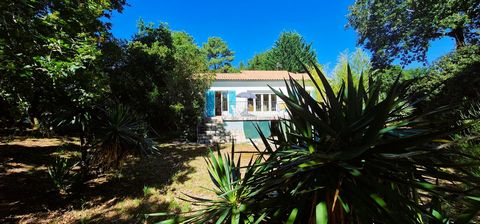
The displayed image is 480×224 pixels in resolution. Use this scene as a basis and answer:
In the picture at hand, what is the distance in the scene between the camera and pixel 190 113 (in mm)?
17078

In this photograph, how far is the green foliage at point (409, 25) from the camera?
13227 mm

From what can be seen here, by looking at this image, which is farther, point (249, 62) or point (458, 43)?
point (249, 62)

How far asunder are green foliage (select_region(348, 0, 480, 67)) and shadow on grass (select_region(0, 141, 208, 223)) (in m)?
16.2

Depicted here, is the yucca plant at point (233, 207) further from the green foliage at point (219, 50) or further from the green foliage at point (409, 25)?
the green foliage at point (219, 50)

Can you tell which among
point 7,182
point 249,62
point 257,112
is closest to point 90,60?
point 7,182

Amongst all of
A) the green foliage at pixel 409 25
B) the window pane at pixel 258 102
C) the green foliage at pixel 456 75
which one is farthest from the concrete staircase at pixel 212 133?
the green foliage at pixel 409 25

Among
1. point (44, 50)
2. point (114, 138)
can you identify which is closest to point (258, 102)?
point (114, 138)

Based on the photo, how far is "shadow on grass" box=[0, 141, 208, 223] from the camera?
543 centimetres

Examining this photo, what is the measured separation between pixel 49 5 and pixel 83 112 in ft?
9.45

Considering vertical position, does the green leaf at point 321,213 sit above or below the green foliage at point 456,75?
below

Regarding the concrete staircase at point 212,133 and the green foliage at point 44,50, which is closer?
the green foliage at point 44,50

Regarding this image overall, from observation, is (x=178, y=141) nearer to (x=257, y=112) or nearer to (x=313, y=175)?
(x=257, y=112)

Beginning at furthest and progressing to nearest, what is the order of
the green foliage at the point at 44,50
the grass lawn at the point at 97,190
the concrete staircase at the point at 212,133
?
the concrete staircase at the point at 212,133
the grass lawn at the point at 97,190
the green foliage at the point at 44,50

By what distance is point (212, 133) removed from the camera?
56.7ft
